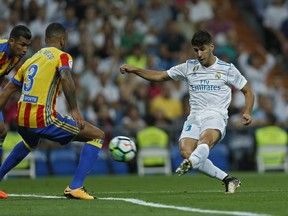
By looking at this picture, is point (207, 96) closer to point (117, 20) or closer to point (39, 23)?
point (39, 23)

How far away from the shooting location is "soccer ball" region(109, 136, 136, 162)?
13.2 meters

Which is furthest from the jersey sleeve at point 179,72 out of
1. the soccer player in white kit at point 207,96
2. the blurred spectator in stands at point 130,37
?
the blurred spectator in stands at point 130,37

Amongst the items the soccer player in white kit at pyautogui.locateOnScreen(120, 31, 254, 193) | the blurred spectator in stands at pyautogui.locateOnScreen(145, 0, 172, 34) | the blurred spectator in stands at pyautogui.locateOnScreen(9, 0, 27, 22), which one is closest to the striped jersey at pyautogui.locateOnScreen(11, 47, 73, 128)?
the soccer player in white kit at pyautogui.locateOnScreen(120, 31, 254, 193)

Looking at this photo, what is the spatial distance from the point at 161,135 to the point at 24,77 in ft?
32.5

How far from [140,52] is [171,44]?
1387mm

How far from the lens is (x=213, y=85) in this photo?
12.4 m

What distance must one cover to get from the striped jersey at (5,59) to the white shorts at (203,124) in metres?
2.60

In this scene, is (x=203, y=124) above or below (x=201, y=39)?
below

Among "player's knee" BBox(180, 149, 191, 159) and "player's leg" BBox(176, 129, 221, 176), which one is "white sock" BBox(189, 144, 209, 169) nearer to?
"player's leg" BBox(176, 129, 221, 176)

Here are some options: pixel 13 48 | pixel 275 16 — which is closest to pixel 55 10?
pixel 275 16

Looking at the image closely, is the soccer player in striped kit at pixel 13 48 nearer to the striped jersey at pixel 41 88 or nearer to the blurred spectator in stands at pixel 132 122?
the striped jersey at pixel 41 88

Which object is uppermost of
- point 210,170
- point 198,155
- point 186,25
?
point 186,25

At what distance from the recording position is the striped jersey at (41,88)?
11.4 metres

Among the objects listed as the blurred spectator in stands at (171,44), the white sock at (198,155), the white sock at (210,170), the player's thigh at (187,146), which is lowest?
the white sock at (210,170)
